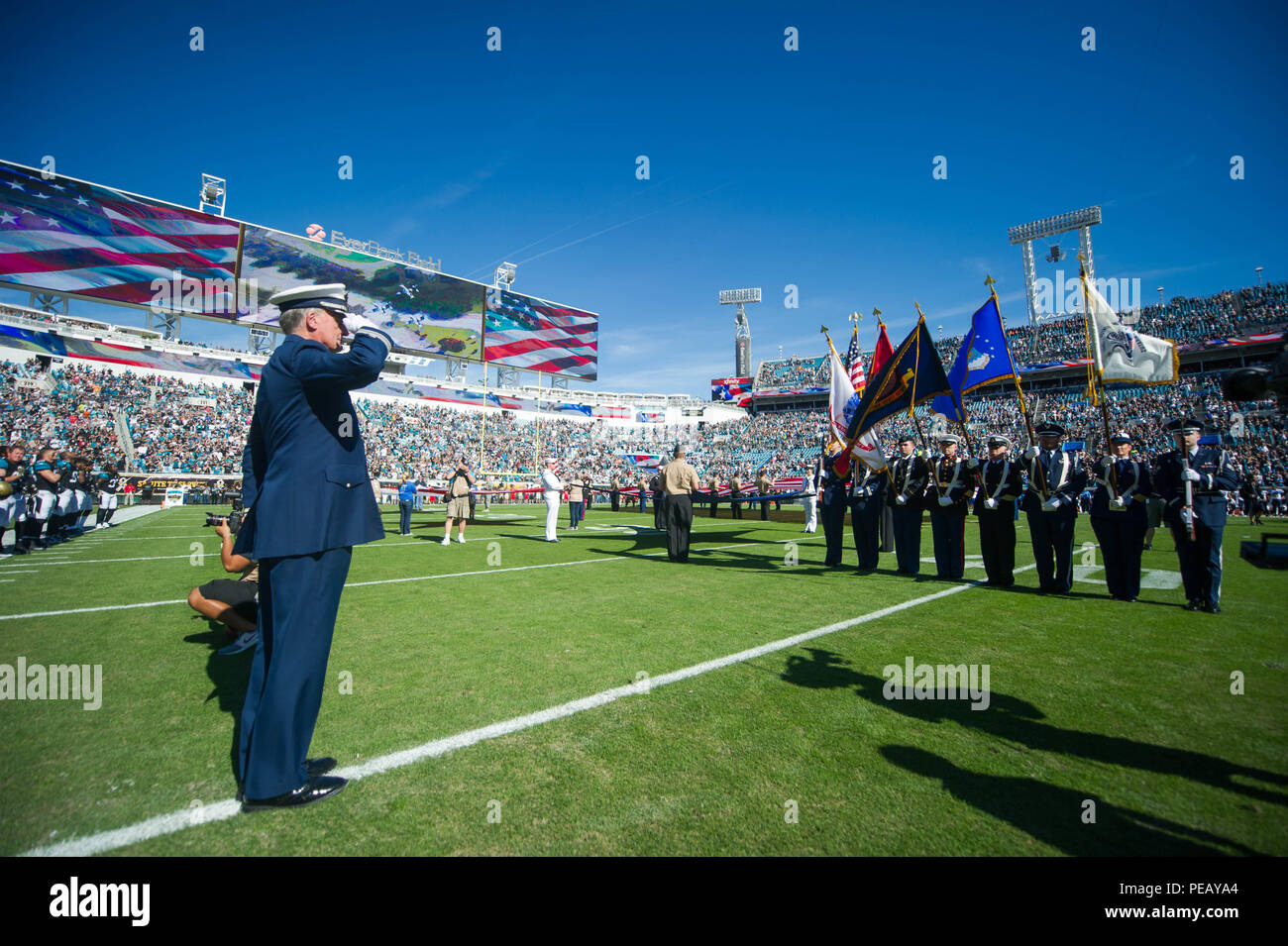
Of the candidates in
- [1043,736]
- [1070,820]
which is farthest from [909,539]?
[1070,820]

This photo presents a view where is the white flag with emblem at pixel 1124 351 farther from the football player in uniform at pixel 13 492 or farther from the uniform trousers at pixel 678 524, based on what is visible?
the football player in uniform at pixel 13 492

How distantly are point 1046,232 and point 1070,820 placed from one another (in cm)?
7204

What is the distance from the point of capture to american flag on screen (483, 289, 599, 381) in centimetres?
4622

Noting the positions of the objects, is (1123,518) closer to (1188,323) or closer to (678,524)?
(678,524)

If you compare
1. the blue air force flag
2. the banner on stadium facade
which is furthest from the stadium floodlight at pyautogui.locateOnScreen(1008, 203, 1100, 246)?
the blue air force flag

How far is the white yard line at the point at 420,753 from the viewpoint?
2240 millimetres

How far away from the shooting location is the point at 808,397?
7206 cm

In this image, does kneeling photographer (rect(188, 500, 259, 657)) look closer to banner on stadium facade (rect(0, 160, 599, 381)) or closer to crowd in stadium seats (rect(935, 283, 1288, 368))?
banner on stadium facade (rect(0, 160, 599, 381))

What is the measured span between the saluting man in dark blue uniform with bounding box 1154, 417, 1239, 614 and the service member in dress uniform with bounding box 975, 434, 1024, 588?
5.33 ft

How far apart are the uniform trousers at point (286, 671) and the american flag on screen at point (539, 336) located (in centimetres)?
4572

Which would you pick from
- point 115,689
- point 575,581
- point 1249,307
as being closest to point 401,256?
point 575,581

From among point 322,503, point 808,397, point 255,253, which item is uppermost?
point 255,253
